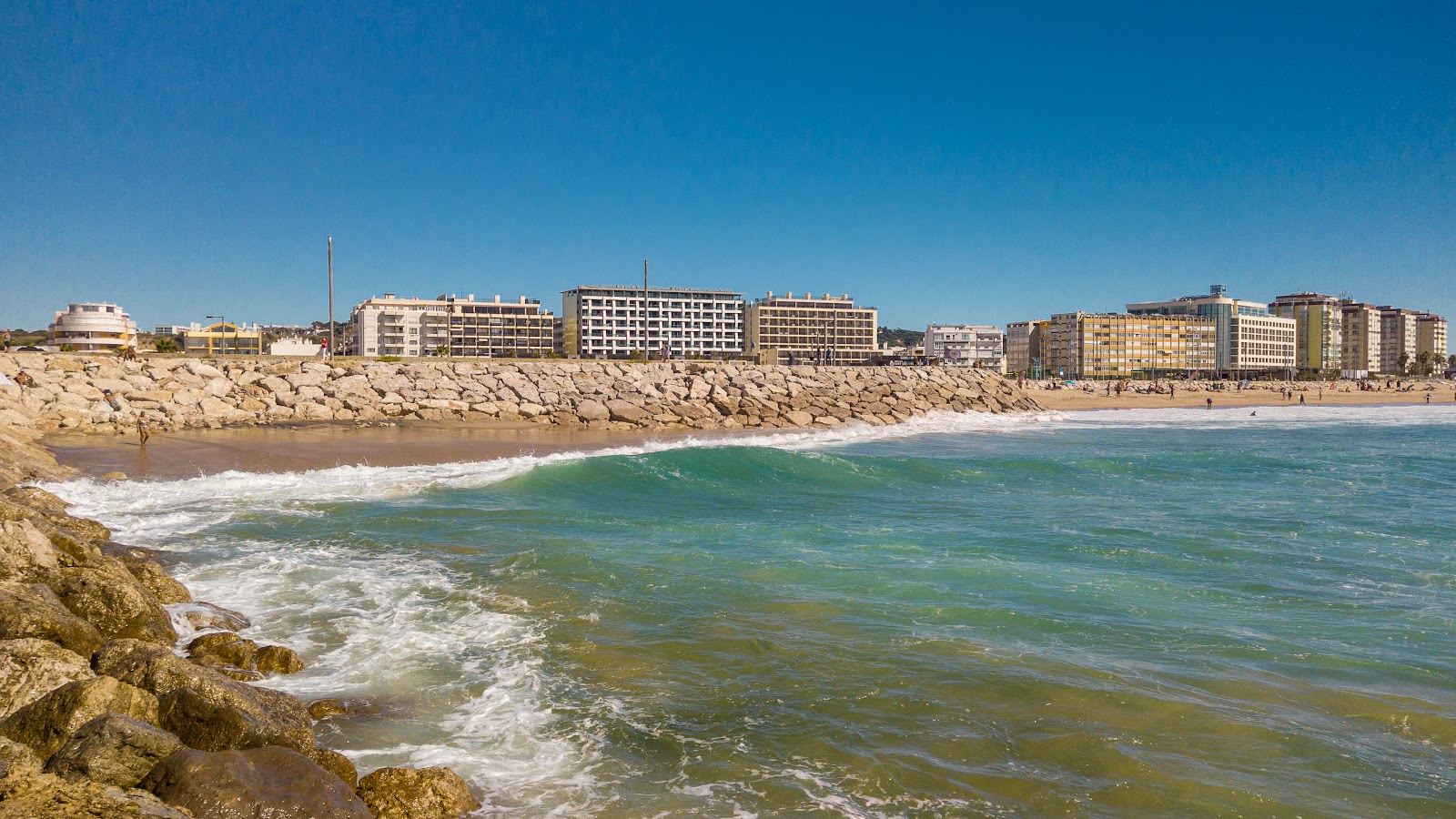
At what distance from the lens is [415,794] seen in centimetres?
422

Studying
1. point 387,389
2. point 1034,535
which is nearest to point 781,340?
point 387,389

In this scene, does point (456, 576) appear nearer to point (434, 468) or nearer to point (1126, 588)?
point (1126, 588)

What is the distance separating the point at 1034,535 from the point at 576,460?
1068 cm

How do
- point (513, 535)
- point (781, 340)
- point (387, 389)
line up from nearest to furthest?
point (513, 535) < point (387, 389) < point (781, 340)

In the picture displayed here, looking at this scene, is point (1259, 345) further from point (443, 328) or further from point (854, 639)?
point (854, 639)

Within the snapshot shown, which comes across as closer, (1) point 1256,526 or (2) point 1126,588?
(2) point 1126,588

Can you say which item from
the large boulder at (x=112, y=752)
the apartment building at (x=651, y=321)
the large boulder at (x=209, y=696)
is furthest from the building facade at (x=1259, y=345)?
the large boulder at (x=112, y=752)

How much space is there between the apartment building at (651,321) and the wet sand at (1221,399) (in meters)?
55.1

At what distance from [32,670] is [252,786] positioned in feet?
5.87

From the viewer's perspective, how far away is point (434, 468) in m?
18.3

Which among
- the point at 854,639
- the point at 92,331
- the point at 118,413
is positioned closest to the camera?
the point at 854,639

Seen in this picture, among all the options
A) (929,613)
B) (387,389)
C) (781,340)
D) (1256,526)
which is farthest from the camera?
(781,340)

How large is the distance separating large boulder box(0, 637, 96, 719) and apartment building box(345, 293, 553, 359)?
105m

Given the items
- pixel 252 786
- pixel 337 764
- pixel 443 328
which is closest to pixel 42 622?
pixel 337 764
